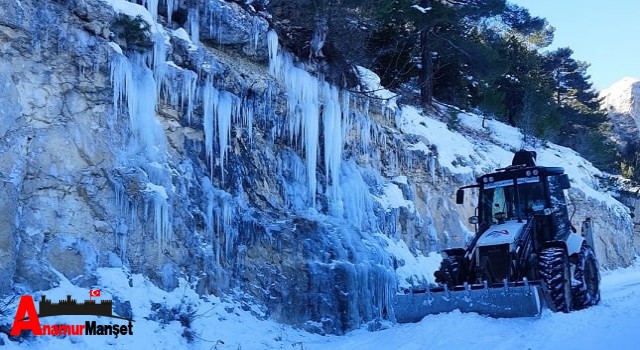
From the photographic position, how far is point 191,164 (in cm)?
1184

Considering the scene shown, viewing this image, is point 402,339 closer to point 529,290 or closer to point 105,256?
point 529,290

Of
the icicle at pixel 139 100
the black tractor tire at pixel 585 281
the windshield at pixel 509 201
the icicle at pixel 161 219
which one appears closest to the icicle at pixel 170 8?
the icicle at pixel 139 100

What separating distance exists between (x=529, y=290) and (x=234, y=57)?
795cm

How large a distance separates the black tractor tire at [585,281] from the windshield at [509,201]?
3.43 ft

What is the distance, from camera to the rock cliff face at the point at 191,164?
384 inches

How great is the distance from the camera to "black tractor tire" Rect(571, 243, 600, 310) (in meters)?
10.1

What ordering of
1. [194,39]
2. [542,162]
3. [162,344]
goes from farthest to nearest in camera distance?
[542,162] → [194,39] → [162,344]

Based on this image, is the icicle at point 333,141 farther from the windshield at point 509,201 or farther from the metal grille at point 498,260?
the metal grille at point 498,260

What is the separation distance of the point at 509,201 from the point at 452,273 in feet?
6.03

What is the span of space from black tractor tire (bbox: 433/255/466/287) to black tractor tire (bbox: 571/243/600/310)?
159 cm

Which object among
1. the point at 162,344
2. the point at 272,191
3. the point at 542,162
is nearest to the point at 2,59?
the point at 162,344

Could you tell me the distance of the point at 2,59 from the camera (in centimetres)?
972

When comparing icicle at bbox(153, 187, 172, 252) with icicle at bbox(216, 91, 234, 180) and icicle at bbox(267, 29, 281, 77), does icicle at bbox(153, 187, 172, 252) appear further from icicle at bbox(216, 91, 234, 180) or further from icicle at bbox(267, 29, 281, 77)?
icicle at bbox(267, 29, 281, 77)

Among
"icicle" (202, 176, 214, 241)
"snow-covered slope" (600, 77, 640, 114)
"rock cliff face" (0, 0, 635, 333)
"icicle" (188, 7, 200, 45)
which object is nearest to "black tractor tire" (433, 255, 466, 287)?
"rock cliff face" (0, 0, 635, 333)
